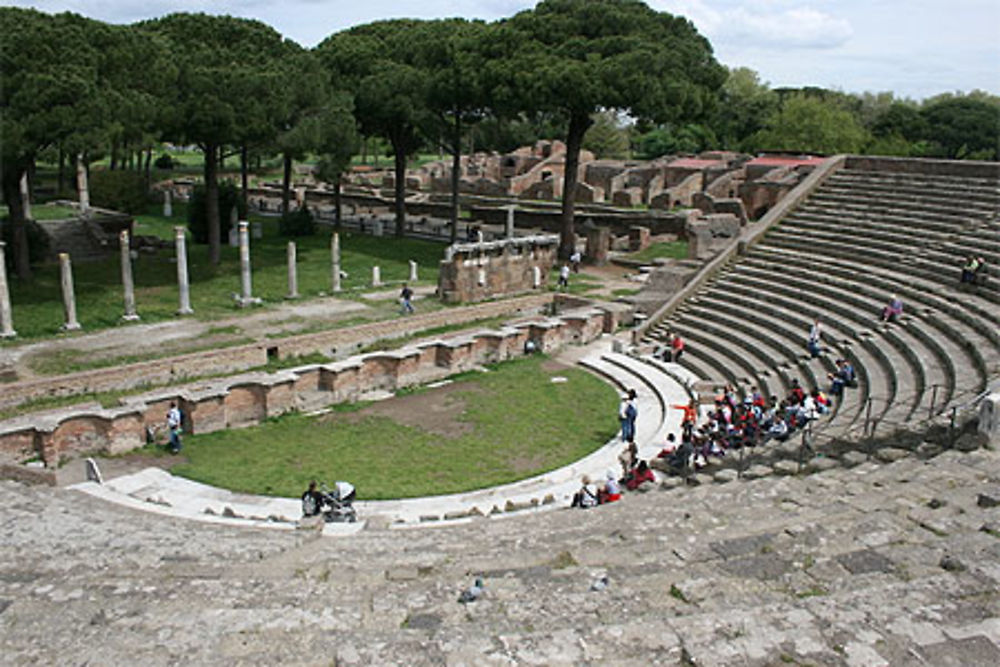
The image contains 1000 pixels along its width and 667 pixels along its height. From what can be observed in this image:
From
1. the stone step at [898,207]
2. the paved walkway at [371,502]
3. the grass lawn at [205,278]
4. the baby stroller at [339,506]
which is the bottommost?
the paved walkway at [371,502]

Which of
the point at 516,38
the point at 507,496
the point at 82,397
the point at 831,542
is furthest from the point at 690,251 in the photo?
the point at 831,542

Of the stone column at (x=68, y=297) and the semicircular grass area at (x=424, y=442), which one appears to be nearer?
the semicircular grass area at (x=424, y=442)

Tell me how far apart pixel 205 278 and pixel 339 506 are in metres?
18.6

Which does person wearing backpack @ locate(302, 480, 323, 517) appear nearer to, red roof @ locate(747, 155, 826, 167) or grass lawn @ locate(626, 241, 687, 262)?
grass lawn @ locate(626, 241, 687, 262)

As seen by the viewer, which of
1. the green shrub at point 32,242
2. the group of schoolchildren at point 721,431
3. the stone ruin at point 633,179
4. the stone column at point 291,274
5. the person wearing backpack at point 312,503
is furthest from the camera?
the stone ruin at point 633,179

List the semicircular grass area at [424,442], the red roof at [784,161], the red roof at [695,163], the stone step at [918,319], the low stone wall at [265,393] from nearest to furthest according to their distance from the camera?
the semicircular grass area at [424,442], the low stone wall at [265,393], the stone step at [918,319], the red roof at [784,161], the red roof at [695,163]

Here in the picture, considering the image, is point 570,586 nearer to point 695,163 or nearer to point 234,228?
point 234,228

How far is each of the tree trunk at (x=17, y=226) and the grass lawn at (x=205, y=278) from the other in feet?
1.67

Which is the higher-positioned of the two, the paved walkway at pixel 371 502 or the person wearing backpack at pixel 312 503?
the person wearing backpack at pixel 312 503

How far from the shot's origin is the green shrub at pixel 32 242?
28.2m

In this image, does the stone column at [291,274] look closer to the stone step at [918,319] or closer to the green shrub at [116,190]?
the stone step at [918,319]

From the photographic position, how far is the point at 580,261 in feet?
118

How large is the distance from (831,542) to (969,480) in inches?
113

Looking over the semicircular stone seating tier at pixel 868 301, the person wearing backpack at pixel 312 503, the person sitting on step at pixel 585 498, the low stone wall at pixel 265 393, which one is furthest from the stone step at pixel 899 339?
the person wearing backpack at pixel 312 503
